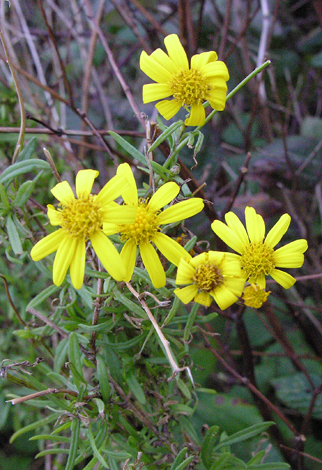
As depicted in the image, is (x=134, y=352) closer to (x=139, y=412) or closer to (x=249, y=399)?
(x=139, y=412)

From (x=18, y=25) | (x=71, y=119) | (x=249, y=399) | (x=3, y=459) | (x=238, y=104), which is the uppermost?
(x=18, y=25)

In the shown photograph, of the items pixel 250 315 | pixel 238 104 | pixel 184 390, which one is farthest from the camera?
pixel 238 104

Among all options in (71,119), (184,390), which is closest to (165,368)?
(184,390)

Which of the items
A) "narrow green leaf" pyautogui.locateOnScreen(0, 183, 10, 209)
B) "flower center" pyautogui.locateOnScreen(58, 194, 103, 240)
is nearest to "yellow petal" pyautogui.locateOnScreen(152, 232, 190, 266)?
"flower center" pyautogui.locateOnScreen(58, 194, 103, 240)

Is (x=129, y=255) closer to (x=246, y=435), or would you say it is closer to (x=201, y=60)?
(x=201, y=60)

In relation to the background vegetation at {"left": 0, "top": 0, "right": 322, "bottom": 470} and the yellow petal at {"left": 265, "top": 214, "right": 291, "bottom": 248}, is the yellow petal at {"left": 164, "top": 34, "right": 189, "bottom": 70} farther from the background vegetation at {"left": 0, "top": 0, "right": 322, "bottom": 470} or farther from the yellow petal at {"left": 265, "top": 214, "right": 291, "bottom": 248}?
the yellow petal at {"left": 265, "top": 214, "right": 291, "bottom": 248}
